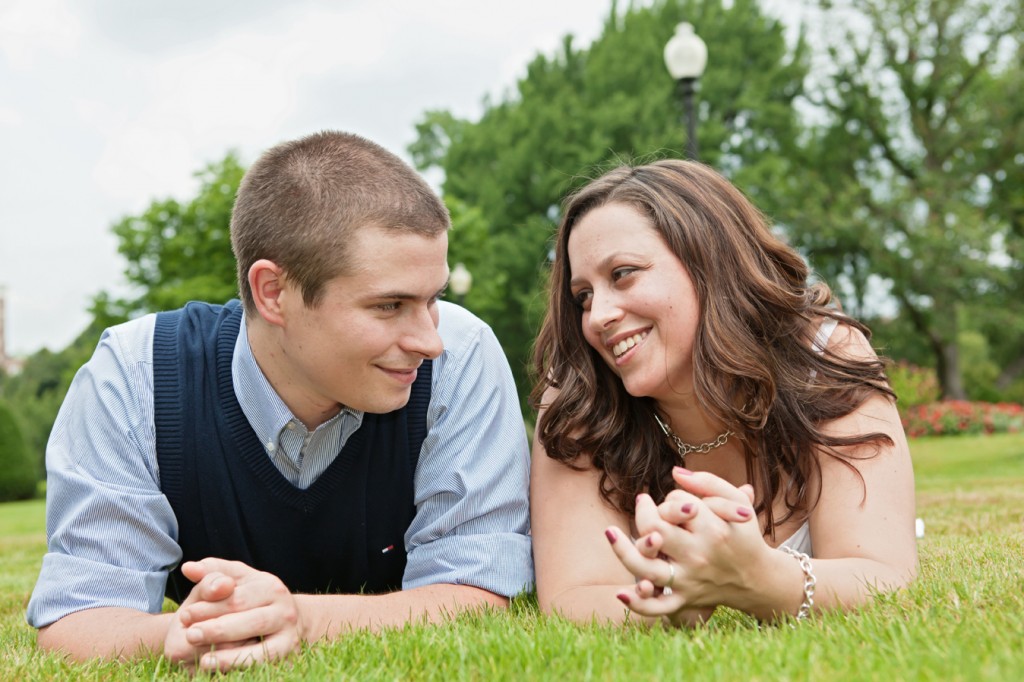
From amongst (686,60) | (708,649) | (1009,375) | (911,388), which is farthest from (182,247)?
(1009,375)

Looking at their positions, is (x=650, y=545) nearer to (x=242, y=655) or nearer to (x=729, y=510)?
(x=729, y=510)

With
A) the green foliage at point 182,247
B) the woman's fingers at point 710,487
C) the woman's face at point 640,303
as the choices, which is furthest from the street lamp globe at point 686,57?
the green foliage at point 182,247

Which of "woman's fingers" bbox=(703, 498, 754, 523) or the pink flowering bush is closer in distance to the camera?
"woman's fingers" bbox=(703, 498, 754, 523)

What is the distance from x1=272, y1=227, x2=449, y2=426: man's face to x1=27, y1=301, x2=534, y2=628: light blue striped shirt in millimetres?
279

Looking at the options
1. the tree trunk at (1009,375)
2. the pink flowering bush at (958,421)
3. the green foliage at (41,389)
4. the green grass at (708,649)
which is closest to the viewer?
the green grass at (708,649)

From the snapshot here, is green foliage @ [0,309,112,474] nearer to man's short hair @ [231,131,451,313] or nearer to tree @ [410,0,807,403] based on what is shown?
tree @ [410,0,807,403]

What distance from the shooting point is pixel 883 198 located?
107 ft

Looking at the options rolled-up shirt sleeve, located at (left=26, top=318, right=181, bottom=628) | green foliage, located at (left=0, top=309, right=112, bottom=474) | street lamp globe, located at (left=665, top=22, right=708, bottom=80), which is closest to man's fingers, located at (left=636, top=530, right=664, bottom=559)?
rolled-up shirt sleeve, located at (left=26, top=318, right=181, bottom=628)

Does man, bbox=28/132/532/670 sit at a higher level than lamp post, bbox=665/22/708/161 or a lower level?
lower

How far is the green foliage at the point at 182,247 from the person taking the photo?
23.7 m

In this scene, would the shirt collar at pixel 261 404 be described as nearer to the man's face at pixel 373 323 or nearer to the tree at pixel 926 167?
the man's face at pixel 373 323

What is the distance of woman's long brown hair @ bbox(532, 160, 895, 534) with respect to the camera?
3611 mm

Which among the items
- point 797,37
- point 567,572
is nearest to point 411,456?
point 567,572

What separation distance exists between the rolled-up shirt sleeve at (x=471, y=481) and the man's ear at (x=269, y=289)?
0.66 metres
